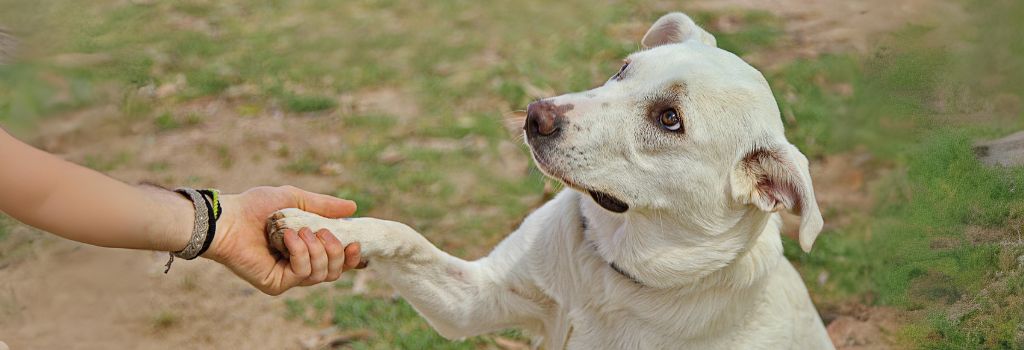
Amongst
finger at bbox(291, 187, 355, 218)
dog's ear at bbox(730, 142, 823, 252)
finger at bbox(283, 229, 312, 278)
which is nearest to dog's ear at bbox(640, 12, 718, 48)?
dog's ear at bbox(730, 142, 823, 252)

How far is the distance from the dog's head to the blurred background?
987mm

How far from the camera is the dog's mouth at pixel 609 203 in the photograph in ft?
11.3

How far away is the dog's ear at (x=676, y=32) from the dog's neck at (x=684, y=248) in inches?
28.6

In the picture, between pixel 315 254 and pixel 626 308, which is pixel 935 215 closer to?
pixel 626 308

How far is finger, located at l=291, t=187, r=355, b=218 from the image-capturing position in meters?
3.61

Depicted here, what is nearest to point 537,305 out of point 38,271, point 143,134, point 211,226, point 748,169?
point 748,169

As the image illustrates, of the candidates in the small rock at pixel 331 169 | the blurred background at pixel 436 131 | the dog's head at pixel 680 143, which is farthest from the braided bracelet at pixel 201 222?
the small rock at pixel 331 169

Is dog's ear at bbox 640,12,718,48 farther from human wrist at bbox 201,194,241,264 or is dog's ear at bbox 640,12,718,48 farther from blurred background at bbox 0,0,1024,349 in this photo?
human wrist at bbox 201,194,241,264

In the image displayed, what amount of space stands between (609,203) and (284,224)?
1083 millimetres

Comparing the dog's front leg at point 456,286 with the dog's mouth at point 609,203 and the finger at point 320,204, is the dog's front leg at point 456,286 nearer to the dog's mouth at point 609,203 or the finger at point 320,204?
the finger at point 320,204

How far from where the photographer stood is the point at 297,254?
10.9ft

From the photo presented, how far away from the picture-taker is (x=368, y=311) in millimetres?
5039

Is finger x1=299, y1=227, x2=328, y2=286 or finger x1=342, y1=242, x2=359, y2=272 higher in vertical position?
finger x1=299, y1=227, x2=328, y2=286

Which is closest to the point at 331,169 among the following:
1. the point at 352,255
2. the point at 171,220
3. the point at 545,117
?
the point at 352,255
